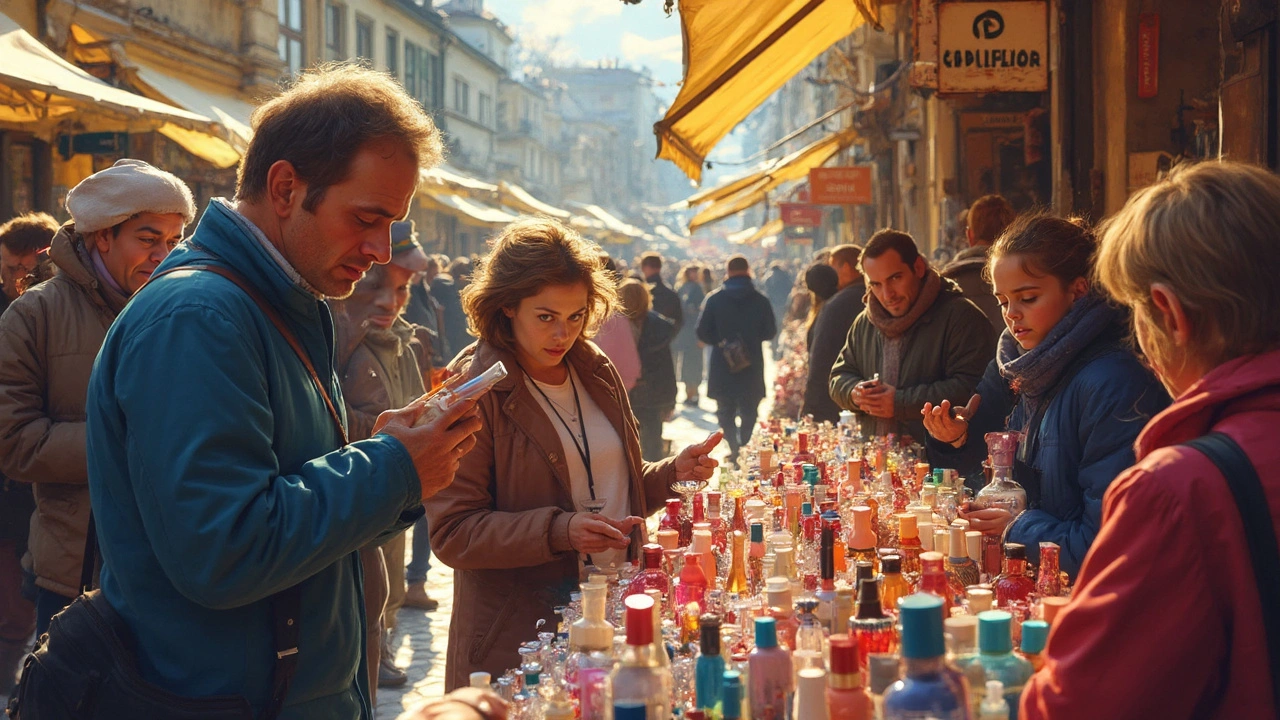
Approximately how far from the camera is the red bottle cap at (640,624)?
211 cm

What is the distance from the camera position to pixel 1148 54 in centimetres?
720

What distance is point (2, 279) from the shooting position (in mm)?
5984

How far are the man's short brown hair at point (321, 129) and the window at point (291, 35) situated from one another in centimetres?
2159

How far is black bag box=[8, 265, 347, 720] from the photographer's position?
224 centimetres

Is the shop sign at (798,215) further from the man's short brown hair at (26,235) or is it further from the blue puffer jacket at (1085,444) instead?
the blue puffer jacket at (1085,444)

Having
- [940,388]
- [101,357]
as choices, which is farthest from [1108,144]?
[101,357]

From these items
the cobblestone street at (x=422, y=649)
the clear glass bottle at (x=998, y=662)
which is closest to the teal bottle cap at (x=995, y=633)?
the clear glass bottle at (x=998, y=662)

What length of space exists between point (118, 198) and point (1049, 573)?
3.29 metres

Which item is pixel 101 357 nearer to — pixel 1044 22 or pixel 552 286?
pixel 552 286

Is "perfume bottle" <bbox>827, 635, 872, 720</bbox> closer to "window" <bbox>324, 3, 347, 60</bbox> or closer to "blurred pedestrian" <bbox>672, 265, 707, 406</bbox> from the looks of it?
"blurred pedestrian" <bbox>672, 265, 707, 406</bbox>

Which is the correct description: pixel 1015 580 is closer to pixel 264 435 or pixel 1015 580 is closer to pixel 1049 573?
pixel 1049 573

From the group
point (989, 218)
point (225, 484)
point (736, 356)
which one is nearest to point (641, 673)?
point (225, 484)

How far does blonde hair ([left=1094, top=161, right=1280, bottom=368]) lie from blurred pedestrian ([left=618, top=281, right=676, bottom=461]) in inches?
341

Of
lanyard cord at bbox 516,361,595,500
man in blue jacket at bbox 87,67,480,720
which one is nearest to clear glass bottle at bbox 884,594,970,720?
man in blue jacket at bbox 87,67,480,720
